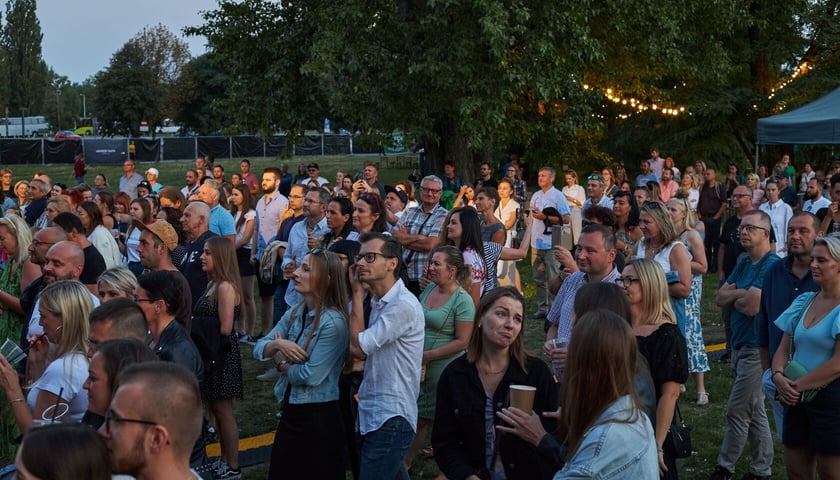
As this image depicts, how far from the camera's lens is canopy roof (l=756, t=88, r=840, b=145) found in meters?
14.7

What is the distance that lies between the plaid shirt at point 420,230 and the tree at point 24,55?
97.0m

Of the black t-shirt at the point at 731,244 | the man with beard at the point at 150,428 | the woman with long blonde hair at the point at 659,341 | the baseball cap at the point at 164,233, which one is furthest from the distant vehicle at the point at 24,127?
the man with beard at the point at 150,428

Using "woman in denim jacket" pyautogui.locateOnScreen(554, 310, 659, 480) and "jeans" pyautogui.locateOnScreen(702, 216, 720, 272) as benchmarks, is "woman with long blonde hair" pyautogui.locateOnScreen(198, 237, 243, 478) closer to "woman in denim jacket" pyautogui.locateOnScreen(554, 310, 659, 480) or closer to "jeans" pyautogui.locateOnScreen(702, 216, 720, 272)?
"woman in denim jacket" pyautogui.locateOnScreen(554, 310, 659, 480)

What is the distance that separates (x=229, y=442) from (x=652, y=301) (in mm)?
3372

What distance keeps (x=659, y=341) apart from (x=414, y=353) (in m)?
1.34

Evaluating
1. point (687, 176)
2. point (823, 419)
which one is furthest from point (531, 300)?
point (823, 419)

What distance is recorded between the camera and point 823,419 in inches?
190

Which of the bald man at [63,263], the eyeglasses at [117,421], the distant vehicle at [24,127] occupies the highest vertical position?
the distant vehicle at [24,127]

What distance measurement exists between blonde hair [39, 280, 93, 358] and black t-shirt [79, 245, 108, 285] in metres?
2.24

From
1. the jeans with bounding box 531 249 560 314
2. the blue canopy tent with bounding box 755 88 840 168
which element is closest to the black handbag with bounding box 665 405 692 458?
the jeans with bounding box 531 249 560 314

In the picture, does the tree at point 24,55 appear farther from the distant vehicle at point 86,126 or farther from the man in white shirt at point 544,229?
the man in white shirt at point 544,229

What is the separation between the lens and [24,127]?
77938mm

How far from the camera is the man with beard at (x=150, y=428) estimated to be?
274cm

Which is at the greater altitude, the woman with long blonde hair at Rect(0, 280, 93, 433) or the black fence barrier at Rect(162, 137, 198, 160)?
the black fence barrier at Rect(162, 137, 198, 160)
